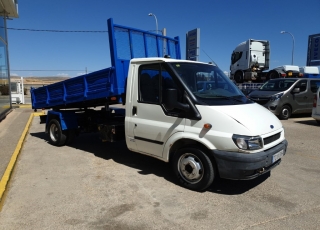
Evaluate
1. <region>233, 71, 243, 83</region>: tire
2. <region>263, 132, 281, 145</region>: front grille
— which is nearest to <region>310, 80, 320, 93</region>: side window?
<region>263, 132, 281, 145</region>: front grille

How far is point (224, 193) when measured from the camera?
164 inches

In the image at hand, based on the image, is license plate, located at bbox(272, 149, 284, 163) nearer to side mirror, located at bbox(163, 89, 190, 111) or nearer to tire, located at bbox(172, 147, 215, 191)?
tire, located at bbox(172, 147, 215, 191)

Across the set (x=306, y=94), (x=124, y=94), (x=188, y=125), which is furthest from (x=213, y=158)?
(x=306, y=94)

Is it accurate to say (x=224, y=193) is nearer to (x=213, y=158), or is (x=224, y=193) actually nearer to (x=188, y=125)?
(x=213, y=158)

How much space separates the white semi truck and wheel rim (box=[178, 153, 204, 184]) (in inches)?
675

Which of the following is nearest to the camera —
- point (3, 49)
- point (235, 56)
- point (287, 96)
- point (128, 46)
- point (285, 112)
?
point (128, 46)

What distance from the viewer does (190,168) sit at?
165 inches

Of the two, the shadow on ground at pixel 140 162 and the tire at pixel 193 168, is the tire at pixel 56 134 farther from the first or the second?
the tire at pixel 193 168

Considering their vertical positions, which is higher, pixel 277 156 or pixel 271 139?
pixel 271 139

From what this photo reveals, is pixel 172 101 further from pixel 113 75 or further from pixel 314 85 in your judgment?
pixel 314 85

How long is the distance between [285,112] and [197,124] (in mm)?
9166

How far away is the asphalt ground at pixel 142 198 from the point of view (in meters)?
3.31

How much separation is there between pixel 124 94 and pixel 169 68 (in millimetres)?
1340

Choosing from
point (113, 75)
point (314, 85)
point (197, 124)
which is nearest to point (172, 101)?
point (197, 124)
